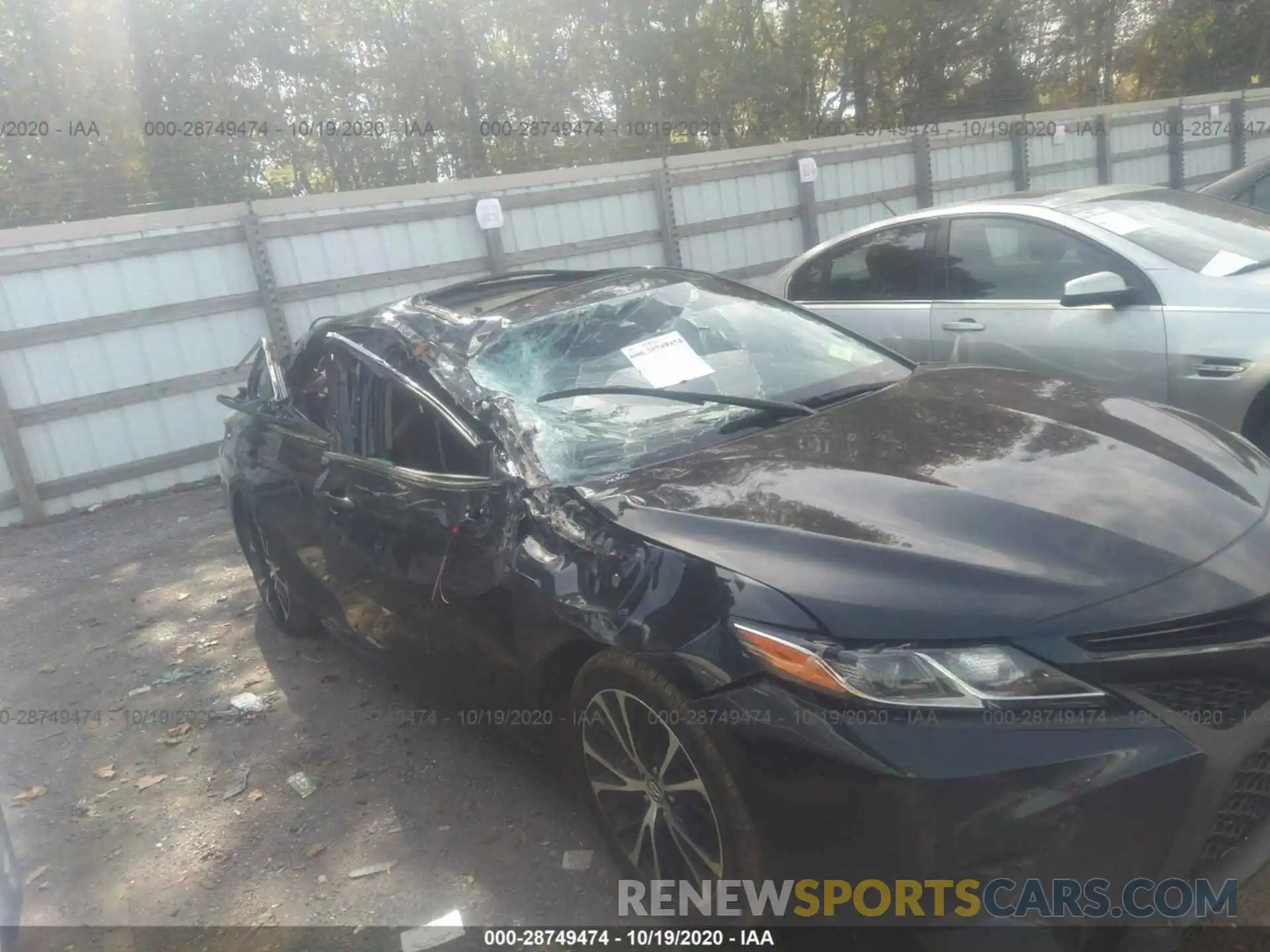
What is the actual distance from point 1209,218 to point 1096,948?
14.6ft

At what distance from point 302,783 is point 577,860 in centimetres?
125

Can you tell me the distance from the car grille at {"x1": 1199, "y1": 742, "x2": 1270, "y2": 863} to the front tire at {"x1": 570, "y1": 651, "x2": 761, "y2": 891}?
932 mm

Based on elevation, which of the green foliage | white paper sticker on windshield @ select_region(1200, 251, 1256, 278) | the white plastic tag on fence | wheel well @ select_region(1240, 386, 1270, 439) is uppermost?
the green foliage

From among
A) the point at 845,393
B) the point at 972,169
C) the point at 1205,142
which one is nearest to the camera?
the point at 845,393

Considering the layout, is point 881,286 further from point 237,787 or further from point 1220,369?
point 237,787

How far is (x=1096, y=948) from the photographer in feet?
6.68

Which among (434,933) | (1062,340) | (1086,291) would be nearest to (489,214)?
(1062,340)

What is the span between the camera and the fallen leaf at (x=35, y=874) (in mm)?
3371

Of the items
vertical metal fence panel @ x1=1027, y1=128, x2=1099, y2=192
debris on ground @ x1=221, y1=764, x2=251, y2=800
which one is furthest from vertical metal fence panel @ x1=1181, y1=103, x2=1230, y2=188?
debris on ground @ x1=221, y1=764, x2=251, y2=800

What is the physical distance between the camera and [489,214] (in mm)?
9195

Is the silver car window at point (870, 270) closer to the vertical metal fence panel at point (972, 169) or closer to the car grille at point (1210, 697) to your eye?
the car grille at point (1210, 697)

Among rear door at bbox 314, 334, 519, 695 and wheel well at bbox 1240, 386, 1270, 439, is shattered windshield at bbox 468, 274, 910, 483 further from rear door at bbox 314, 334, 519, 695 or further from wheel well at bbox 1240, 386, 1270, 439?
wheel well at bbox 1240, 386, 1270, 439

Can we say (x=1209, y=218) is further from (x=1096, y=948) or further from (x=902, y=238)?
(x=1096, y=948)

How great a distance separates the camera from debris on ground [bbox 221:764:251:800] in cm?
373
